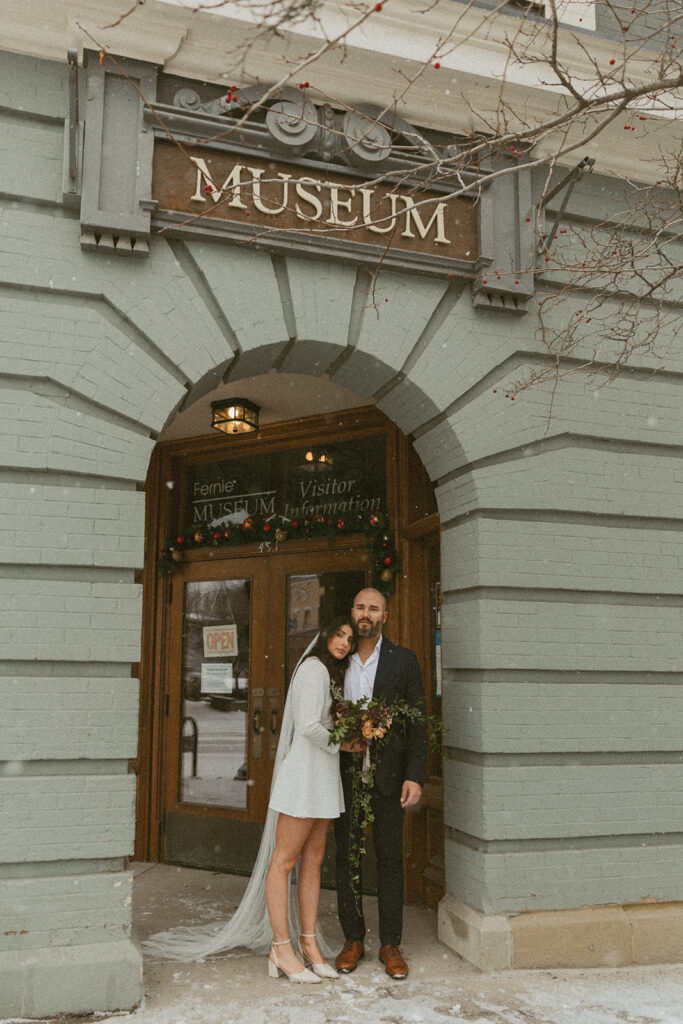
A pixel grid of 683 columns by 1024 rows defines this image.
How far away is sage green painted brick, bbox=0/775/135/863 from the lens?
4367 millimetres

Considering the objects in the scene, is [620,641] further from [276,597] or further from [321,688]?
[276,597]

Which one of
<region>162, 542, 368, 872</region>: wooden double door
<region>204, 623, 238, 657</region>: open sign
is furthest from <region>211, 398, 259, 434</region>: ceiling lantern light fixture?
<region>204, 623, 238, 657</region>: open sign

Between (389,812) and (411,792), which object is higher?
(411,792)

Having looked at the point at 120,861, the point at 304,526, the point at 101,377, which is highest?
the point at 101,377

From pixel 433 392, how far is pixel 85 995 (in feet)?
12.8

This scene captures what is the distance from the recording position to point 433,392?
18.0 ft

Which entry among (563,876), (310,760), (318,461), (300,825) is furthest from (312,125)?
(563,876)

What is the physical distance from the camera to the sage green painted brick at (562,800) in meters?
5.16

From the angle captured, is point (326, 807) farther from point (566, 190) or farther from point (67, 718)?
point (566, 190)

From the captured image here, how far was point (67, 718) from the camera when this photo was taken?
179 inches

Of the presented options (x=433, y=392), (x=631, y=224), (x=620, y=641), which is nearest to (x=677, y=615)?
(x=620, y=641)

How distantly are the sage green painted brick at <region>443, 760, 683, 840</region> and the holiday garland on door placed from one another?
1893 millimetres

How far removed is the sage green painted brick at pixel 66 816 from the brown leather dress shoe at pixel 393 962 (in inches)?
64.9

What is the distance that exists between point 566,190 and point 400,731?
12.5ft
